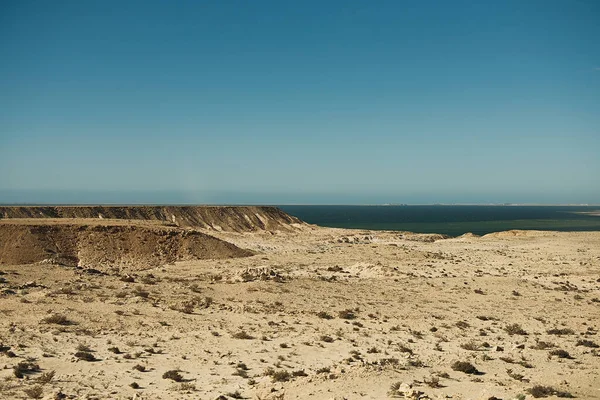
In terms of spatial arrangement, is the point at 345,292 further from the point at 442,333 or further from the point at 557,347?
the point at 557,347

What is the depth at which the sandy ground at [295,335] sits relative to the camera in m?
11.8

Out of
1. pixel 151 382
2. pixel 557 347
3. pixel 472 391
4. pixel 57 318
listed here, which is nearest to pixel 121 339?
pixel 57 318

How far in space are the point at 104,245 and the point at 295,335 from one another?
92.2 ft

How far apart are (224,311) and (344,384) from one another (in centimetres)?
1064

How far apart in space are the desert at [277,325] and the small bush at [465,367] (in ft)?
0.15

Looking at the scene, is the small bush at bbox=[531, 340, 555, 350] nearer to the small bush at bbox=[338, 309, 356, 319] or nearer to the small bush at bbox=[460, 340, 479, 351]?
the small bush at bbox=[460, 340, 479, 351]

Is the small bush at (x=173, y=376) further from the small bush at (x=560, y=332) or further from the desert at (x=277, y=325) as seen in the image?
the small bush at (x=560, y=332)

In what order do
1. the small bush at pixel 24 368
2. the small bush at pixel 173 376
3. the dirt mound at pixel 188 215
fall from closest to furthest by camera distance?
the small bush at pixel 24 368 < the small bush at pixel 173 376 < the dirt mound at pixel 188 215

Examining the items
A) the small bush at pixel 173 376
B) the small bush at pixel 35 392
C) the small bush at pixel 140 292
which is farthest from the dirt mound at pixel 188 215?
the small bush at pixel 35 392

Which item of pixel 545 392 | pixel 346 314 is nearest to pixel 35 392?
pixel 545 392

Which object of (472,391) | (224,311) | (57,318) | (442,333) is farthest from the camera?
(224,311)

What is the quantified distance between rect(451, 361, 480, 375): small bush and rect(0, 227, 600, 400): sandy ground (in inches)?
1.3

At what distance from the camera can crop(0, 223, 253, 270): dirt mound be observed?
37156 millimetres

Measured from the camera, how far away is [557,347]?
16.6 m
